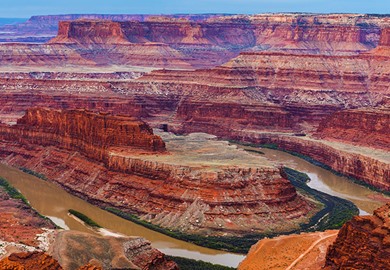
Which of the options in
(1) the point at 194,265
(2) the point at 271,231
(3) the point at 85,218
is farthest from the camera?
(3) the point at 85,218

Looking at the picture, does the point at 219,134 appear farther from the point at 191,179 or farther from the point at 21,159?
the point at 191,179

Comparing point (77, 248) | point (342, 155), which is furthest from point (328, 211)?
point (77, 248)

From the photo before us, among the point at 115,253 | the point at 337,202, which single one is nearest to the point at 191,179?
the point at 337,202

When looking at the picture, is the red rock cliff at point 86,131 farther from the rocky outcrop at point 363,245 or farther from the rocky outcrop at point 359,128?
the rocky outcrop at point 363,245

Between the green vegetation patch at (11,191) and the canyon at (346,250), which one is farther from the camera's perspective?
the green vegetation patch at (11,191)

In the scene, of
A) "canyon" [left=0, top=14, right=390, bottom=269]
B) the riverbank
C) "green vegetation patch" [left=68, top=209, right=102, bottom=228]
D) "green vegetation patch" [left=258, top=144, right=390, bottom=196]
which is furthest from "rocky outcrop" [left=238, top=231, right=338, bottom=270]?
"green vegetation patch" [left=258, top=144, right=390, bottom=196]

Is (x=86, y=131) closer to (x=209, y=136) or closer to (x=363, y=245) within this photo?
(x=209, y=136)

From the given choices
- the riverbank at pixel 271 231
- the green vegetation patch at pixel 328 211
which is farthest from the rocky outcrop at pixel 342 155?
the riverbank at pixel 271 231
